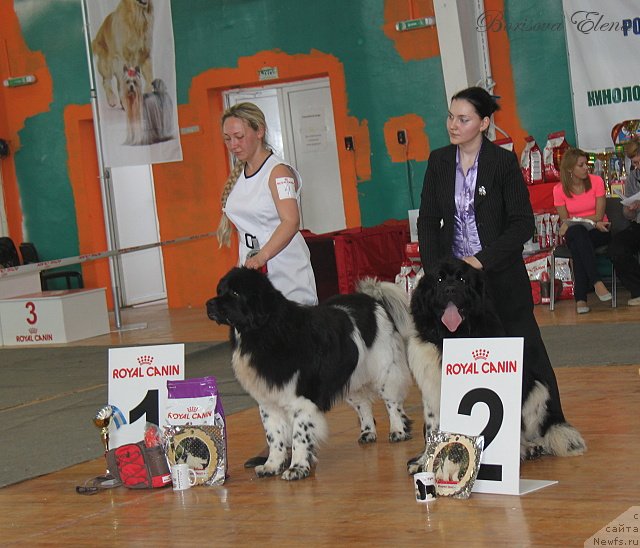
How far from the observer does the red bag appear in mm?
4141

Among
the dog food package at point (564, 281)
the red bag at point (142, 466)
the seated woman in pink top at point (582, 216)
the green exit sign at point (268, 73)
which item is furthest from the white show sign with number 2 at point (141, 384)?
the green exit sign at point (268, 73)

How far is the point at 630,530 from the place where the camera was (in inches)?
116

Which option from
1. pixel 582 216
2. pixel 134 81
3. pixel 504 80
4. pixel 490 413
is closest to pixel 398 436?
Answer: pixel 490 413

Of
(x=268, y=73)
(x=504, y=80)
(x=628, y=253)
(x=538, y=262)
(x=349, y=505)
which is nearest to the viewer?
(x=349, y=505)

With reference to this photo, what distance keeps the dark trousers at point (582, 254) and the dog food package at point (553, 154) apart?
43.6 inches

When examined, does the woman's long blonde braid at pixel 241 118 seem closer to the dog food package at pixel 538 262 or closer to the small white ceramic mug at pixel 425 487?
the small white ceramic mug at pixel 425 487

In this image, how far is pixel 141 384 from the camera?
4.43 meters

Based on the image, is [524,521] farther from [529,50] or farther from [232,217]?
A: [529,50]

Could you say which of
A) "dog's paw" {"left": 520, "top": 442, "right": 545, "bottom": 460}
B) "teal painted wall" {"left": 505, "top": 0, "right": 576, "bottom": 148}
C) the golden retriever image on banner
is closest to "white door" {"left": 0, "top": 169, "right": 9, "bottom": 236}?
the golden retriever image on banner

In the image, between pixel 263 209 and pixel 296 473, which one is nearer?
pixel 296 473

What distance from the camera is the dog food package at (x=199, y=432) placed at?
4066mm

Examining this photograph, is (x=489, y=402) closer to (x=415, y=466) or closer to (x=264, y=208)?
(x=415, y=466)

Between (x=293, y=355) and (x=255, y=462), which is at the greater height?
(x=293, y=355)

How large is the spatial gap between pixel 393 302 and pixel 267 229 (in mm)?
719
